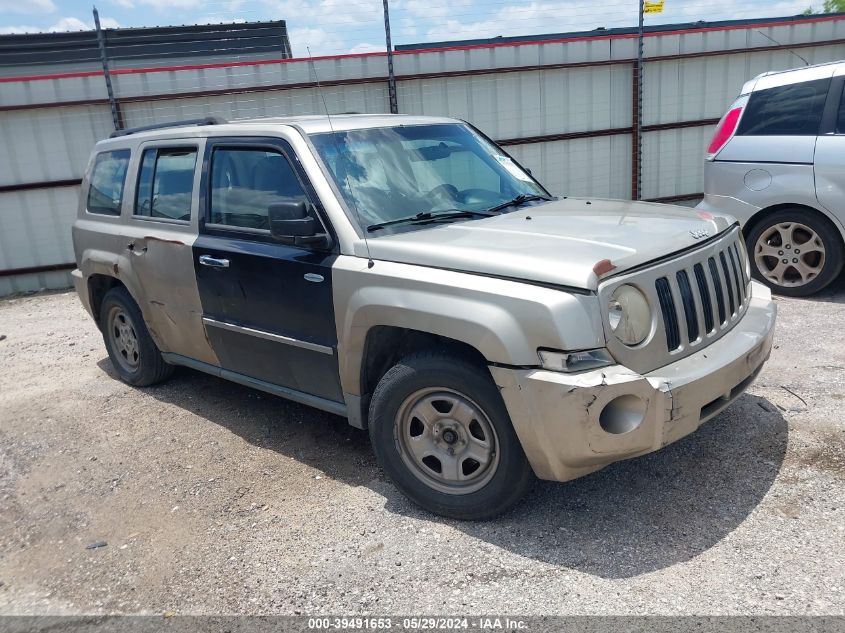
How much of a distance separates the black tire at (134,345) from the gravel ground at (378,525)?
1.63ft

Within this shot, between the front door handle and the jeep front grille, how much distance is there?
245 centimetres

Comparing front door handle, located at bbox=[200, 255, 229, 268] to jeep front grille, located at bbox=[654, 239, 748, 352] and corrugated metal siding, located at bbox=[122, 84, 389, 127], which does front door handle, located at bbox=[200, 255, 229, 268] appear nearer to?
jeep front grille, located at bbox=[654, 239, 748, 352]

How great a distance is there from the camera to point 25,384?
19.8 feet

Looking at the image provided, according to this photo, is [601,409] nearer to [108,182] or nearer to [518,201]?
[518,201]

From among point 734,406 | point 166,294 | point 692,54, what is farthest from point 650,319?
point 692,54

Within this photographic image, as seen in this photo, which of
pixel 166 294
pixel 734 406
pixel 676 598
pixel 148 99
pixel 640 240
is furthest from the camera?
pixel 148 99

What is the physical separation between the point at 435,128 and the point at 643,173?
25.5ft

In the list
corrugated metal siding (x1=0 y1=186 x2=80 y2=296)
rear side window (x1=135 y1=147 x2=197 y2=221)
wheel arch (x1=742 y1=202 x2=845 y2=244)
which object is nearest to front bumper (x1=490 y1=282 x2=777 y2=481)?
rear side window (x1=135 y1=147 x2=197 y2=221)

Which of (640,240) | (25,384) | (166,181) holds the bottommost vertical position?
(25,384)

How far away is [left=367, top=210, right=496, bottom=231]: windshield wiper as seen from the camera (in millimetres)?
3736

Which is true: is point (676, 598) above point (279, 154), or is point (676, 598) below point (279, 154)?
below

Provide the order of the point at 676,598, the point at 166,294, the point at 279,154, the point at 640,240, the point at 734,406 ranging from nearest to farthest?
the point at 676,598 → the point at 640,240 → the point at 279,154 → the point at 734,406 → the point at 166,294

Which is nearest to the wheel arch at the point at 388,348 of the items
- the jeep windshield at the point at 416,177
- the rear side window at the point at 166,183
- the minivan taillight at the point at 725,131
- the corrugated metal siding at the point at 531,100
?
the jeep windshield at the point at 416,177

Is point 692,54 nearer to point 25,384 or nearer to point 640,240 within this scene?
point 640,240
